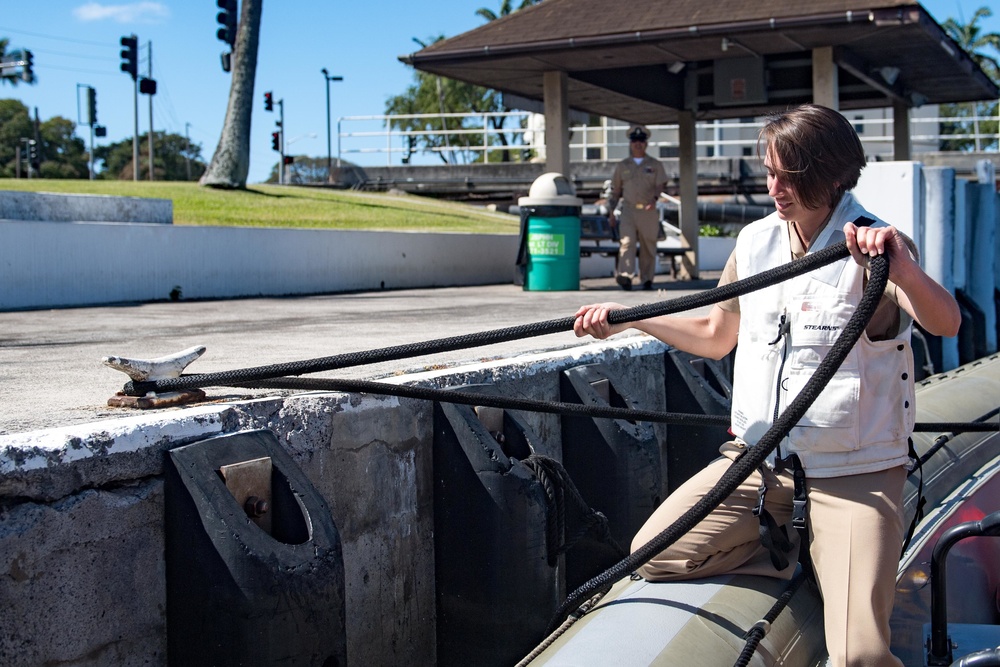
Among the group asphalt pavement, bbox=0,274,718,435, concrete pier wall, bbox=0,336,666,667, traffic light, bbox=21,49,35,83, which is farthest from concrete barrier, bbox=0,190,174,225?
traffic light, bbox=21,49,35,83

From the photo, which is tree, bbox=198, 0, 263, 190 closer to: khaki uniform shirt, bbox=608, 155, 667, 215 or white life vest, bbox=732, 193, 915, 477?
khaki uniform shirt, bbox=608, 155, 667, 215

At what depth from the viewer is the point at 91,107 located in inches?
2094

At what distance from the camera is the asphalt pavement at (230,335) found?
3941 mm

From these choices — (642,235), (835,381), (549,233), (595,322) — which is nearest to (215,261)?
(549,233)

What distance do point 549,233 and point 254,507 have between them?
406 inches

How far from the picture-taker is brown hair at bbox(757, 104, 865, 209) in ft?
9.01

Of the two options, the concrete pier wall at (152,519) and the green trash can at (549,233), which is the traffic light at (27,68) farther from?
the concrete pier wall at (152,519)

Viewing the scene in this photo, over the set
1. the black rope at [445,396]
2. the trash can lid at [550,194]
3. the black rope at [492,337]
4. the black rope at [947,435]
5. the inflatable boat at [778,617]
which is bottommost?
the inflatable boat at [778,617]

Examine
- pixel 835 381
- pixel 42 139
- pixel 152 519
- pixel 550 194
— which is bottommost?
pixel 152 519

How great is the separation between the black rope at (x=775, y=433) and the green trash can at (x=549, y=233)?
1048cm

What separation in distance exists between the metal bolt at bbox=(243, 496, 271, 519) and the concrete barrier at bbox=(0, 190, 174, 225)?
27.8ft

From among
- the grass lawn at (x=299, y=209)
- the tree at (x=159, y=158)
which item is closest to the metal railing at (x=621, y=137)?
the grass lawn at (x=299, y=209)

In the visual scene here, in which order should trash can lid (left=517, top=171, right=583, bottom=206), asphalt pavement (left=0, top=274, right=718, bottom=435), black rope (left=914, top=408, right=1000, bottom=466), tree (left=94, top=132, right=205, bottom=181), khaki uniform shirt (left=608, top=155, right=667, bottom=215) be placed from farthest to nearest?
tree (left=94, top=132, right=205, bottom=181), khaki uniform shirt (left=608, top=155, right=667, bottom=215), trash can lid (left=517, top=171, right=583, bottom=206), black rope (left=914, top=408, right=1000, bottom=466), asphalt pavement (left=0, top=274, right=718, bottom=435)

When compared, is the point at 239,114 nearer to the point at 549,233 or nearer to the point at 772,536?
the point at 549,233
